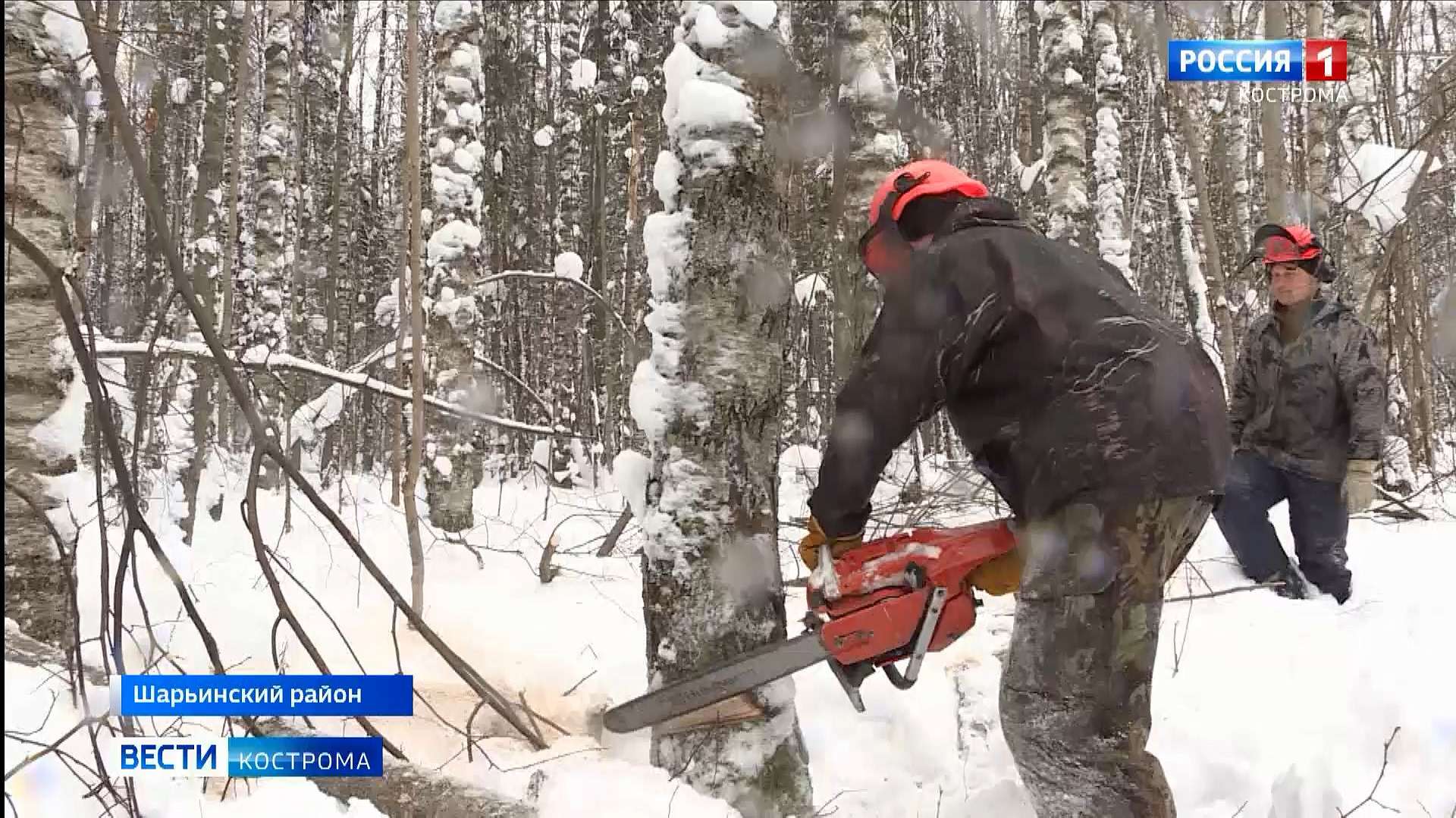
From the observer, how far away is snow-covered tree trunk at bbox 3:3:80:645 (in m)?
2.93

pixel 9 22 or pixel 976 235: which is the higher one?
pixel 9 22

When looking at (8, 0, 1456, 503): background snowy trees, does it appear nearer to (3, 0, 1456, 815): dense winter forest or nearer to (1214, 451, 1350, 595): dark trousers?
(3, 0, 1456, 815): dense winter forest

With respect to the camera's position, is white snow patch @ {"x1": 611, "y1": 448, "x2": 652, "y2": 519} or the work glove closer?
white snow patch @ {"x1": 611, "y1": 448, "x2": 652, "y2": 519}

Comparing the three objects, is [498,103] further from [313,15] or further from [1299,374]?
[1299,374]

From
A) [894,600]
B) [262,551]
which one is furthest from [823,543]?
[262,551]

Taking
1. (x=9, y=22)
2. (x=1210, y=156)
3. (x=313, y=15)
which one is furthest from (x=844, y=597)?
(x=1210, y=156)

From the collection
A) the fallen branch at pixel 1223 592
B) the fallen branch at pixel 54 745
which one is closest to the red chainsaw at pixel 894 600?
the fallen branch at pixel 54 745

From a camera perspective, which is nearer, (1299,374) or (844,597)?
(844,597)

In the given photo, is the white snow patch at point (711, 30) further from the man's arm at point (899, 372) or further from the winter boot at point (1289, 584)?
the winter boot at point (1289, 584)

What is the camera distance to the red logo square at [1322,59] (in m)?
6.84

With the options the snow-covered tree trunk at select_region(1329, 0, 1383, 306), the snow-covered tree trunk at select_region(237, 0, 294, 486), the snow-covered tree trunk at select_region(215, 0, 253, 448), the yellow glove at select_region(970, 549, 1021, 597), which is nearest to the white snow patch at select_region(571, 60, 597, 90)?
the snow-covered tree trunk at select_region(237, 0, 294, 486)

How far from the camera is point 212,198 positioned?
9.07 metres

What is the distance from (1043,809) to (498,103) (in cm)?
1350

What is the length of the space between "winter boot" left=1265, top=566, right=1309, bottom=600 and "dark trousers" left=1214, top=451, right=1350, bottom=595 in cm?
2
